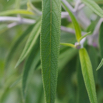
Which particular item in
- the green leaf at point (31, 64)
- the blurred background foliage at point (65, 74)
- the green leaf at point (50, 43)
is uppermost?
the green leaf at point (50, 43)

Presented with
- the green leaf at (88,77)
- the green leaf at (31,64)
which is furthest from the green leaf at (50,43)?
the green leaf at (31,64)

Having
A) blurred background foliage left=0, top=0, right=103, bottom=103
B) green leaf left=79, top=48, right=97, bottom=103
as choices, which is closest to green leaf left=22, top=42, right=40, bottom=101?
blurred background foliage left=0, top=0, right=103, bottom=103

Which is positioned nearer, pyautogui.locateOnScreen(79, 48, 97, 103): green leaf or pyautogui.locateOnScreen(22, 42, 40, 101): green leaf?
pyautogui.locateOnScreen(79, 48, 97, 103): green leaf

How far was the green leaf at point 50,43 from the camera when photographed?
0.92ft

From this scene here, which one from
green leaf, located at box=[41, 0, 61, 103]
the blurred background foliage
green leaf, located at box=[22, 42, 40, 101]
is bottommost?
the blurred background foliage

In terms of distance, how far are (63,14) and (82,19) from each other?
8 cm

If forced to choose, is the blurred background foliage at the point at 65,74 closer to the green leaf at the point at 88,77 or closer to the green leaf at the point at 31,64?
the green leaf at the point at 31,64

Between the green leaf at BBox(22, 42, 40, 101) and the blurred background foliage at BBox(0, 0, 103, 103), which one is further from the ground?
the green leaf at BBox(22, 42, 40, 101)

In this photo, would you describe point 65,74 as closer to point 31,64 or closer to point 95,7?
point 31,64

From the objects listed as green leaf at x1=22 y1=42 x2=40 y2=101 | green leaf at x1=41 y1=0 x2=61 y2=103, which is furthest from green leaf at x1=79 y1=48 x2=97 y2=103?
green leaf at x1=22 y1=42 x2=40 y2=101

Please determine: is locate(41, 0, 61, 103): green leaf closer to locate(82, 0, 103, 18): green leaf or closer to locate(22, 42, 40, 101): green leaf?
locate(82, 0, 103, 18): green leaf

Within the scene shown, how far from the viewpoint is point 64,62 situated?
700 mm

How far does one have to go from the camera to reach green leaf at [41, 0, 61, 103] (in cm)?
28

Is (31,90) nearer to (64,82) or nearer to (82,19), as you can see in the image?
(64,82)
